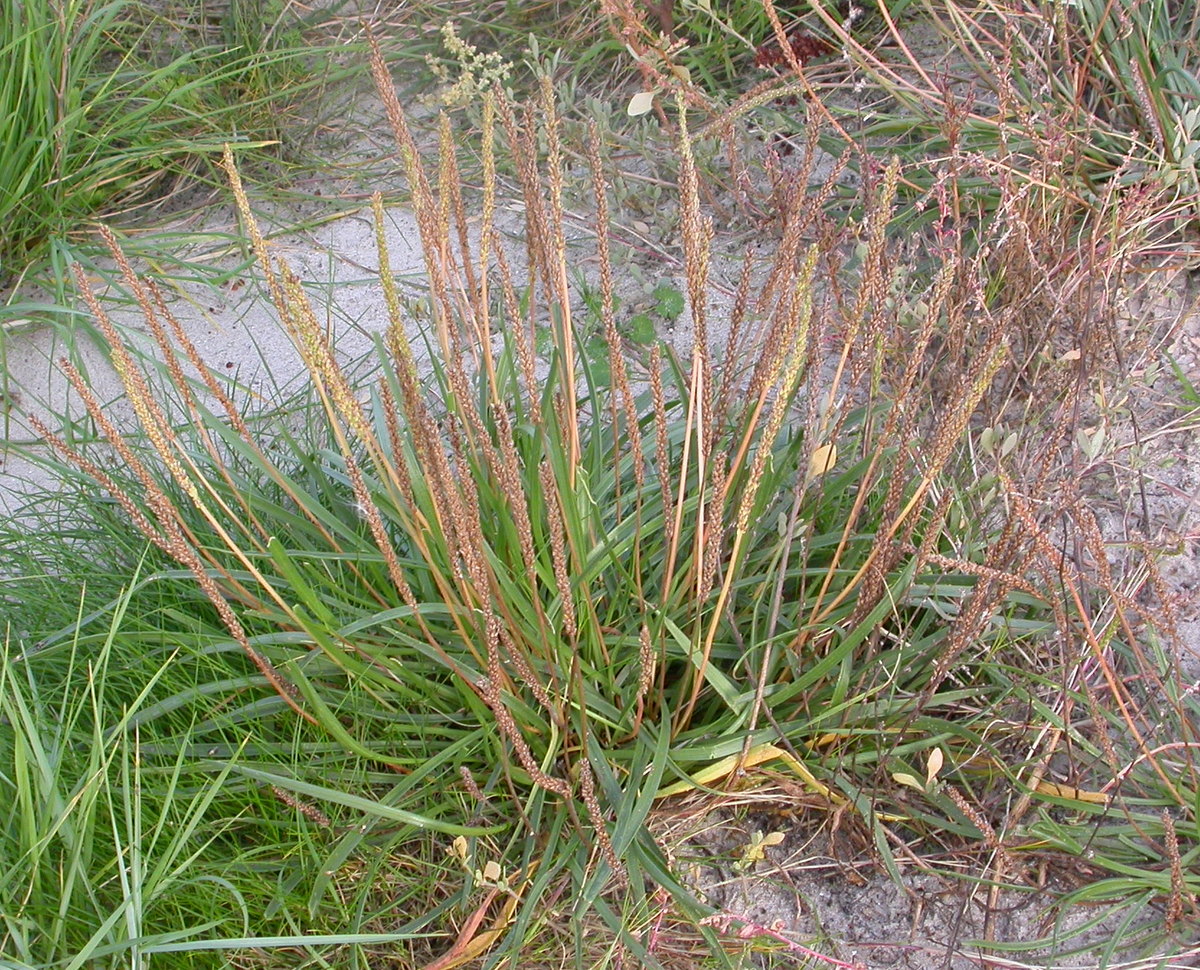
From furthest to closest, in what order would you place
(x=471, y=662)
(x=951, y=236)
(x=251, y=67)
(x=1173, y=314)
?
(x=251, y=67) < (x=1173, y=314) < (x=951, y=236) < (x=471, y=662)

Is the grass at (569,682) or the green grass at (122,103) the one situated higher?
→ the green grass at (122,103)

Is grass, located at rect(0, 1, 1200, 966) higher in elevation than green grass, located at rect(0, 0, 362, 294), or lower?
lower

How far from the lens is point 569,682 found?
6.04 ft

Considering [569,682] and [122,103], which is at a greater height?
[122,103]

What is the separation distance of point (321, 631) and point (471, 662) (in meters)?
0.39

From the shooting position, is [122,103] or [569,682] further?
[122,103]

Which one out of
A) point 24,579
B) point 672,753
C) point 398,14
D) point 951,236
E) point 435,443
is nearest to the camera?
point 435,443

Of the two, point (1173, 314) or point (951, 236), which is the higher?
point (951, 236)

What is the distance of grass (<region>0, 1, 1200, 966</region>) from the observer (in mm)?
1642

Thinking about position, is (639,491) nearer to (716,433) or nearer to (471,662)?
(716,433)

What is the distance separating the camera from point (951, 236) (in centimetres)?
234

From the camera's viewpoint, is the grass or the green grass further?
the green grass

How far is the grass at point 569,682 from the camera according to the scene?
1642 millimetres

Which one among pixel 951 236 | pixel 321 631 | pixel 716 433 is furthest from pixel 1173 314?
pixel 321 631
